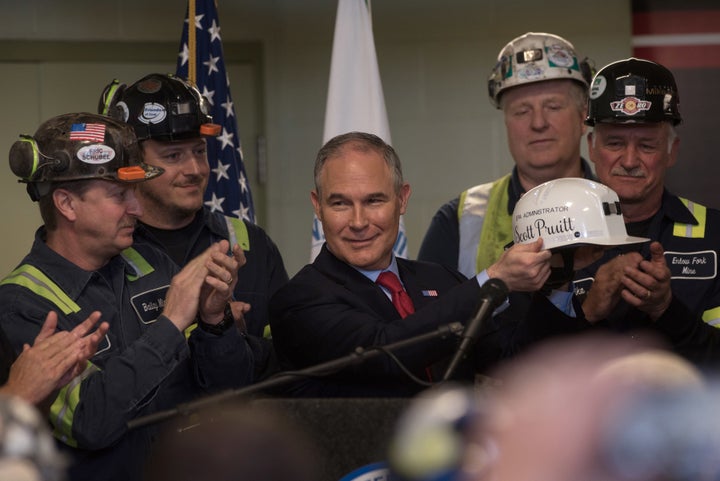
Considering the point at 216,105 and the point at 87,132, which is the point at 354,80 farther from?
the point at 87,132

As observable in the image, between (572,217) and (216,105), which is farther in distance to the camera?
(216,105)

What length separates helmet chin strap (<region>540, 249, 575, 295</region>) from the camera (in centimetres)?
319

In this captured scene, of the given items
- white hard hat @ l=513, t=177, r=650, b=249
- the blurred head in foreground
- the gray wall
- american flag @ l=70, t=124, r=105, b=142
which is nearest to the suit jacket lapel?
white hard hat @ l=513, t=177, r=650, b=249

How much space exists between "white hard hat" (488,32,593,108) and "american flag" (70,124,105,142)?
5.86ft

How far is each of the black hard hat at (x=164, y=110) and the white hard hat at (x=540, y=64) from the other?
1.23 m

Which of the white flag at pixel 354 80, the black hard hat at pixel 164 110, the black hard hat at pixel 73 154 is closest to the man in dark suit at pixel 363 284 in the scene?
the black hard hat at pixel 73 154

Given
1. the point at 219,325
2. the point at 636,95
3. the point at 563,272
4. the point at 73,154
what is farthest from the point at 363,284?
the point at 636,95

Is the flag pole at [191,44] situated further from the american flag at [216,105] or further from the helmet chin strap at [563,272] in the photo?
the helmet chin strap at [563,272]

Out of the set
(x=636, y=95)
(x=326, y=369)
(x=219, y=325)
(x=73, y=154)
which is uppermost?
(x=636, y=95)

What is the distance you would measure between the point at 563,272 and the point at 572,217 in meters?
0.22

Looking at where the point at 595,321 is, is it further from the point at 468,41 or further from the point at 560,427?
the point at 468,41

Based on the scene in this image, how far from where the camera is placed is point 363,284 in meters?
3.17

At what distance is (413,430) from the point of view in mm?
930

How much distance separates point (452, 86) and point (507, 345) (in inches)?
132
